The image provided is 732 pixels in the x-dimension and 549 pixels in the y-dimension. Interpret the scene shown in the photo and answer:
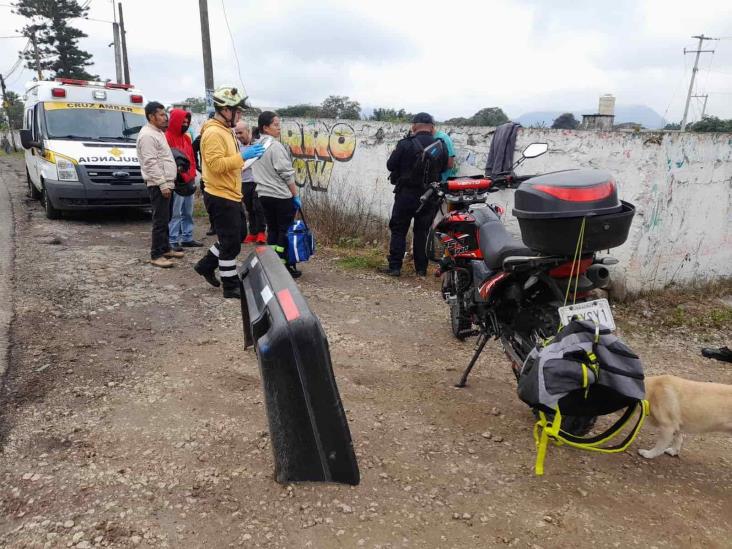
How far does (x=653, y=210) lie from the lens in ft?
18.2

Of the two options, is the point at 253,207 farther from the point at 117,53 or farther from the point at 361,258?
the point at 117,53

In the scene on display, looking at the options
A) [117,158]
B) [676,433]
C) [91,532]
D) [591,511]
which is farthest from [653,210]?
[117,158]

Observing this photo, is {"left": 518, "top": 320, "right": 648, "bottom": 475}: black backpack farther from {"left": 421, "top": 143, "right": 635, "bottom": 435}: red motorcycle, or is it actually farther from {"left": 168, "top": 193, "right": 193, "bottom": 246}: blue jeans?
{"left": 168, "top": 193, "right": 193, "bottom": 246}: blue jeans

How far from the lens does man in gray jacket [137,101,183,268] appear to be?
624 centimetres

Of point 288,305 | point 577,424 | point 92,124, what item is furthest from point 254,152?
Answer: point 92,124

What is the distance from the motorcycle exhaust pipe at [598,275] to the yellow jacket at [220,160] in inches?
131

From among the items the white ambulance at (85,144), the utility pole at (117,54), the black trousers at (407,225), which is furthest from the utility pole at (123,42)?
the black trousers at (407,225)

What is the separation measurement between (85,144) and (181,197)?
2764 mm

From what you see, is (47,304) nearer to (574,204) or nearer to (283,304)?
(283,304)

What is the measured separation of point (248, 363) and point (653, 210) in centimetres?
439

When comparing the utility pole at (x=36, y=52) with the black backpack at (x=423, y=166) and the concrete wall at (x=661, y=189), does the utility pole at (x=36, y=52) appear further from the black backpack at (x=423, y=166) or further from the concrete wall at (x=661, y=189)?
the concrete wall at (x=661, y=189)

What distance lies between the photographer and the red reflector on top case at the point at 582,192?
260 cm

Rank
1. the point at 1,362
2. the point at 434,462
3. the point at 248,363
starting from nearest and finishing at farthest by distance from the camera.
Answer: the point at 434,462, the point at 1,362, the point at 248,363

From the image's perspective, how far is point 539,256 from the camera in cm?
287
